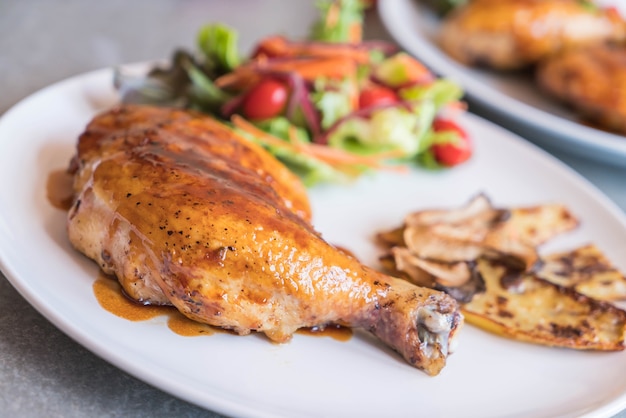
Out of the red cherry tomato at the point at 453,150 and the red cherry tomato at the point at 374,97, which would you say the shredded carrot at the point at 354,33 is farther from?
the red cherry tomato at the point at 453,150

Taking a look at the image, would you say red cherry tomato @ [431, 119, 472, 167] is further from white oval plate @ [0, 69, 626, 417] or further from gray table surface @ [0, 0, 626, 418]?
gray table surface @ [0, 0, 626, 418]

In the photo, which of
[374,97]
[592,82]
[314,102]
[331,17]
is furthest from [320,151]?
[592,82]

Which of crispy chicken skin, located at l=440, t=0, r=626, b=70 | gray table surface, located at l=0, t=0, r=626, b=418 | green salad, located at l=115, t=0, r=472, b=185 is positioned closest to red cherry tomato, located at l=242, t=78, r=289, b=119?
green salad, located at l=115, t=0, r=472, b=185

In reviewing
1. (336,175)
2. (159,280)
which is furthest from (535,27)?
(159,280)

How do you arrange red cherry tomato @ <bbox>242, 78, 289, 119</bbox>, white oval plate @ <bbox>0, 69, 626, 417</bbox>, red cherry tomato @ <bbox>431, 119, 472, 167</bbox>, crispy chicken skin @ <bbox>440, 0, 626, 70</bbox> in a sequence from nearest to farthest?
white oval plate @ <bbox>0, 69, 626, 417</bbox>
red cherry tomato @ <bbox>242, 78, 289, 119</bbox>
red cherry tomato @ <bbox>431, 119, 472, 167</bbox>
crispy chicken skin @ <bbox>440, 0, 626, 70</bbox>

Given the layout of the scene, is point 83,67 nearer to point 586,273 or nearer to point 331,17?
point 331,17

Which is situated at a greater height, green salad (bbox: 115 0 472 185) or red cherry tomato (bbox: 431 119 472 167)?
green salad (bbox: 115 0 472 185)
